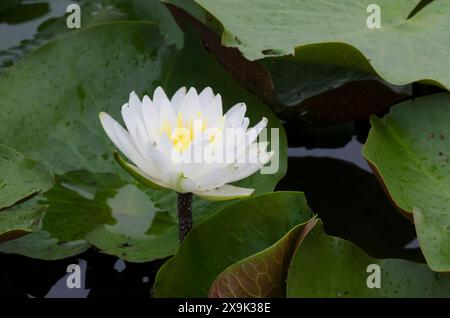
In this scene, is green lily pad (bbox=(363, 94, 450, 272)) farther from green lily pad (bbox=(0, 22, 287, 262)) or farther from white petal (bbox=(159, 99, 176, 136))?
white petal (bbox=(159, 99, 176, 136))

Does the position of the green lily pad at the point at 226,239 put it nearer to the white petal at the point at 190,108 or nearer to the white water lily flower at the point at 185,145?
the white water lily flower at the point at 185,145

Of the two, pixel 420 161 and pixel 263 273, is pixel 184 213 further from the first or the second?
pixel 420 161

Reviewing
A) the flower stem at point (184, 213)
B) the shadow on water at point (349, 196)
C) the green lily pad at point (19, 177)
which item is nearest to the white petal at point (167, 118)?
the flower stem at point (184, 213)

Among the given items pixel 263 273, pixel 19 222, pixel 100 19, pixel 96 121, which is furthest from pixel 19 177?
pixel 100 19

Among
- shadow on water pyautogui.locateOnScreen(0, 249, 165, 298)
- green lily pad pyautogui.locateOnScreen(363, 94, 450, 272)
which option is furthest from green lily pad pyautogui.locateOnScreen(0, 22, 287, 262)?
green lily pad pyautogui.locateOnScreen(363, 94, 450, 272)

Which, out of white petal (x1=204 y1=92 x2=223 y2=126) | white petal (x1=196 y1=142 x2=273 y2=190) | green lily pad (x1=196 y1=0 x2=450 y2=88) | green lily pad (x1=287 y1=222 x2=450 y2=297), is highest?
green lily pad (x1=196 y1=0 x2=450 y2=88)
